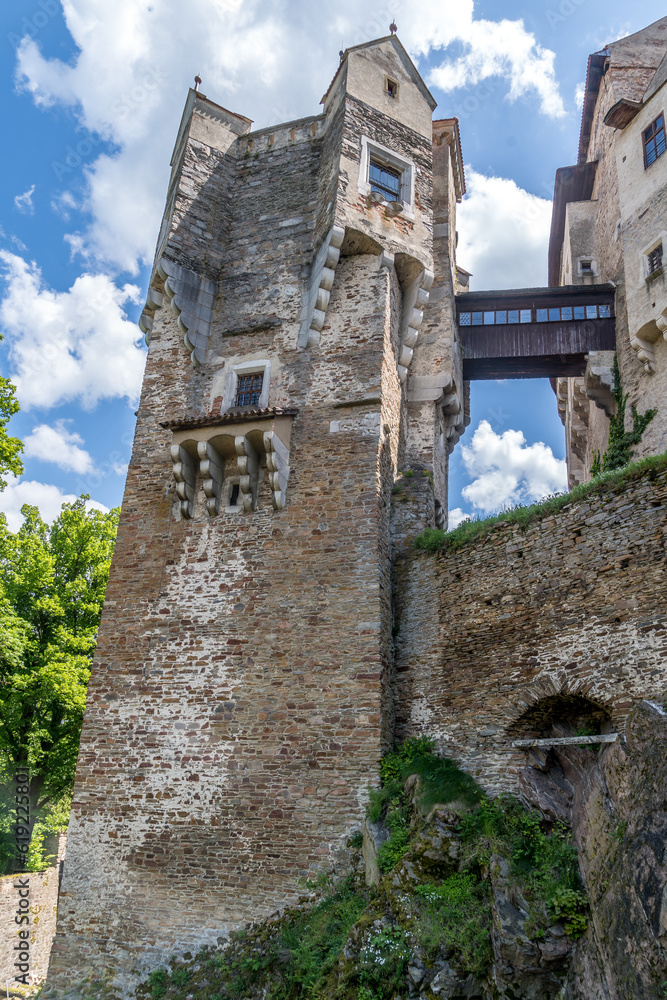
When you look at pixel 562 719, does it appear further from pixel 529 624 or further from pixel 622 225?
pixel 622 225

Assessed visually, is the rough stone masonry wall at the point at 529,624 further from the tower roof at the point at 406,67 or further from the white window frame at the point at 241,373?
the tower roof at the point at 406,67

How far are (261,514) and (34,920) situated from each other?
471 inches

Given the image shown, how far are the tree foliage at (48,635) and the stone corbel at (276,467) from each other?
6274 millimetres

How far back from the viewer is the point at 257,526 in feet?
43.7

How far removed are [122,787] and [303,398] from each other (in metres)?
7.72

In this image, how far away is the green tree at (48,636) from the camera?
1709cm

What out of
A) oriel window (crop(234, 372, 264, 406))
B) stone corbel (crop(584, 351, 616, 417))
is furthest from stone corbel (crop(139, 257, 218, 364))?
stone corbel (crop(584, 351, 616, 417))

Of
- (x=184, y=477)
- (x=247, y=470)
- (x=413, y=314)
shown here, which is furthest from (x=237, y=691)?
(x=413, y=314)

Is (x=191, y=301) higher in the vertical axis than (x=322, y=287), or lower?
higher

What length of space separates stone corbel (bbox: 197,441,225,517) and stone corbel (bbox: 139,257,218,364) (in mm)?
2537

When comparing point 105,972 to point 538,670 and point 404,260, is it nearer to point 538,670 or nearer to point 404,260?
point 538,670

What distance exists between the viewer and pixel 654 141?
18.0 meters

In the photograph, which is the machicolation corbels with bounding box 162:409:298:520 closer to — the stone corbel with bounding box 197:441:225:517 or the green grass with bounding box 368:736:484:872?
the stone corbel with bounding box 197:441:225:517

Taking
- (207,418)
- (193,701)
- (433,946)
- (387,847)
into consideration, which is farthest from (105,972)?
(207,418)
